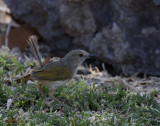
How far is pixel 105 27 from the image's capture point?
6.76 metres

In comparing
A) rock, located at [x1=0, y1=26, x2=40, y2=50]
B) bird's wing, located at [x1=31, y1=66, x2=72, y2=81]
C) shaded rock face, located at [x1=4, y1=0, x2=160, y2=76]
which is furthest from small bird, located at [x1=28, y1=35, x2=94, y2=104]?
rock, located at [x1=0, y1=26, x2=40, y2=50]

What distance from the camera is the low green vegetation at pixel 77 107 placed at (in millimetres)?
3941

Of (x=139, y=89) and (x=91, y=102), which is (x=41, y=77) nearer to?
(x=91, y=102)

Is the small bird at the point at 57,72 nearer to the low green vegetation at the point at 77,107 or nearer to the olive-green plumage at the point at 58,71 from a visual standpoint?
the olive-green plumage at the point at 58,71

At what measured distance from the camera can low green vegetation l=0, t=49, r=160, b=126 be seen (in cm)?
394

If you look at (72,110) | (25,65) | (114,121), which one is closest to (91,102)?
(72,110)

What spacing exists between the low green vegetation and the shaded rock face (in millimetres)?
1201

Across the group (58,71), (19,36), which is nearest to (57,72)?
(58,71)

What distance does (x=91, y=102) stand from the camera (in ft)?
15.1

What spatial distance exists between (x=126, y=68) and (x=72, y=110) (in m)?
2.59

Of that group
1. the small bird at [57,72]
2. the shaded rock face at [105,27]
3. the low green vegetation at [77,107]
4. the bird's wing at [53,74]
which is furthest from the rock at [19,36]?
the bird's wing at [53,74]

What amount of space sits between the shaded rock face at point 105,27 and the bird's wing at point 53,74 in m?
1.48

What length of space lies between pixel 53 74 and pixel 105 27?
2.45 meters

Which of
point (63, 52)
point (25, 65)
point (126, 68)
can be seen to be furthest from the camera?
point (63, 52)
